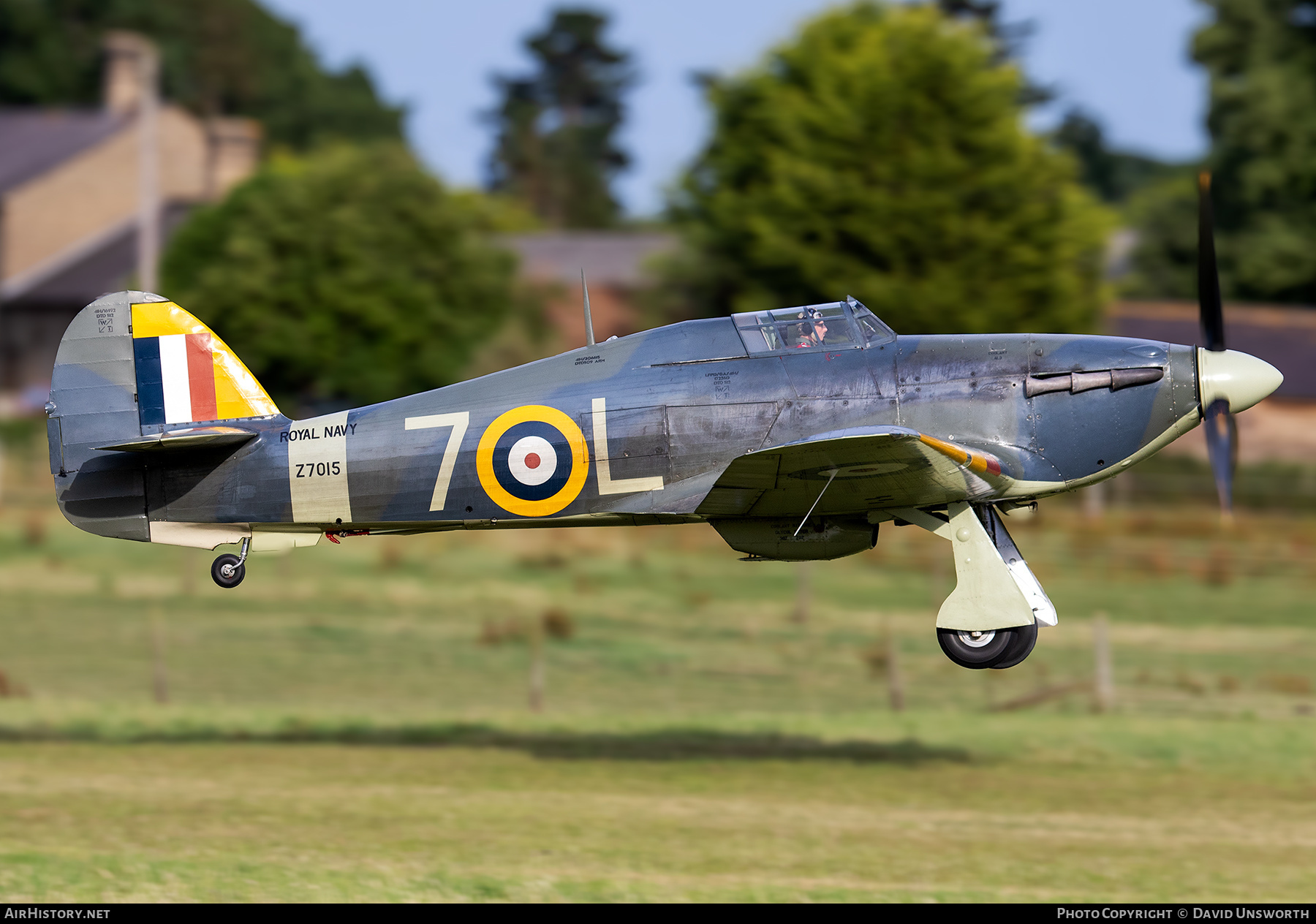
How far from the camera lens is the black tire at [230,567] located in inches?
494

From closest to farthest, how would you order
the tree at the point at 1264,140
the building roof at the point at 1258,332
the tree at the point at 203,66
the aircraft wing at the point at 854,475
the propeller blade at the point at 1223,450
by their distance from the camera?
1. the aircraft wing at the point at 854,475
2. the propeller blade at the point at 1223,450
3. the building roof at the point at 1258,332
4. the tree at the point at 1264,140
5. the tree at the point at 203,66

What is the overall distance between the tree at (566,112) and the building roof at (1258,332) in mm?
77195

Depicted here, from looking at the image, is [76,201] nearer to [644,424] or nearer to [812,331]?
[644,424]

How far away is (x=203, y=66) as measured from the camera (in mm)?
117000

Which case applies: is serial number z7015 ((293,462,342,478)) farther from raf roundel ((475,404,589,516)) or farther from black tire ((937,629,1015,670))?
black tire ((937,629,1015,670))

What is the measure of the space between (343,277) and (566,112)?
9710 cm

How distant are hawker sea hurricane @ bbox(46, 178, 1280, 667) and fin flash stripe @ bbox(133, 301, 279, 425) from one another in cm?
2

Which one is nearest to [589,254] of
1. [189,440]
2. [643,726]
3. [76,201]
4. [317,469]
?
[76,201]

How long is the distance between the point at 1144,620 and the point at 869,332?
944 inches

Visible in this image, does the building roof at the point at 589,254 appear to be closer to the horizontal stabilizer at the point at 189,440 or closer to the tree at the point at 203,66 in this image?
the tree at the point at 203,66

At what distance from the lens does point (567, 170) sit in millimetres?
129375

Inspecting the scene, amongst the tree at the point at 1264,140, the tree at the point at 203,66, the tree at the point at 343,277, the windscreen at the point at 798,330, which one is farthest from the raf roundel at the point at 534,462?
the tree at the point at 203,66

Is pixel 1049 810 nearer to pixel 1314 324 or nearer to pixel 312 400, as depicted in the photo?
pixel 312 400

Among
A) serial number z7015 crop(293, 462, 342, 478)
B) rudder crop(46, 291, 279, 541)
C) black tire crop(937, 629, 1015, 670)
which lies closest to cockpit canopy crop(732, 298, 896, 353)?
black tire crop(937, 629, 1015, 670)
